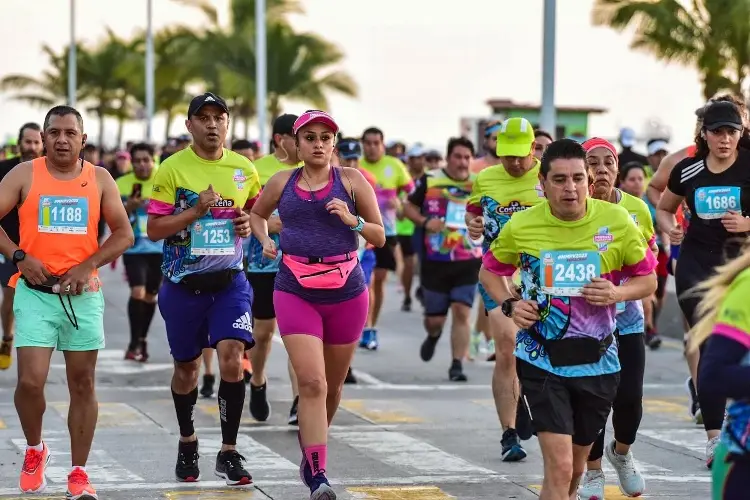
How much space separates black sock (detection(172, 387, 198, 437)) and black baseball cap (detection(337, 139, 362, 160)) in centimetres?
552

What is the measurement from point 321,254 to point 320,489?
123 cm

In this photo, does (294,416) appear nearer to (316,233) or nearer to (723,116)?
(316,233)

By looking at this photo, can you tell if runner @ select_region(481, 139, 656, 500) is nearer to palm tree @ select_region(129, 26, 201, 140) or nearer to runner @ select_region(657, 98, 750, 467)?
runner @ select_region(657, 98, 750, 467)

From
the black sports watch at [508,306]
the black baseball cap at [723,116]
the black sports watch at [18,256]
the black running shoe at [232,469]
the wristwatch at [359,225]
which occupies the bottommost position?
the black running shoe at [232,469]

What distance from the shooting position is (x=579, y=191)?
722 centimetres

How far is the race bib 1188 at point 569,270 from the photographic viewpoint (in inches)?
284

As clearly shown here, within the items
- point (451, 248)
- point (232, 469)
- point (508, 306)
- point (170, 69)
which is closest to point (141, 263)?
point (451, 248)

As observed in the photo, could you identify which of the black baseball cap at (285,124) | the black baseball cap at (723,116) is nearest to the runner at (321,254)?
the black baseball cap at (723,116)

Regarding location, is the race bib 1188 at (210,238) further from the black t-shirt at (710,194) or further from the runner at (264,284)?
the black t-shirt at (710,194)

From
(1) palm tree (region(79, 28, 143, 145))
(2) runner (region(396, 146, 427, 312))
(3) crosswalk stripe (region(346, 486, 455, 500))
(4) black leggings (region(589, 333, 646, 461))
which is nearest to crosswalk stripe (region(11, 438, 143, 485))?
(3) crosswalk stripe (region(346, 486, 455, 500))

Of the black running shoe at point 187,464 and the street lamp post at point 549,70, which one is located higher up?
the street lamp post at point 549,70

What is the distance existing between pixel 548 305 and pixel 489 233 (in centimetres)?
328

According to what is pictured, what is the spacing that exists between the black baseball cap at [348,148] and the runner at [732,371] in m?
9.80

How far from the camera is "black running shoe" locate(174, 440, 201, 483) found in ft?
30.1
